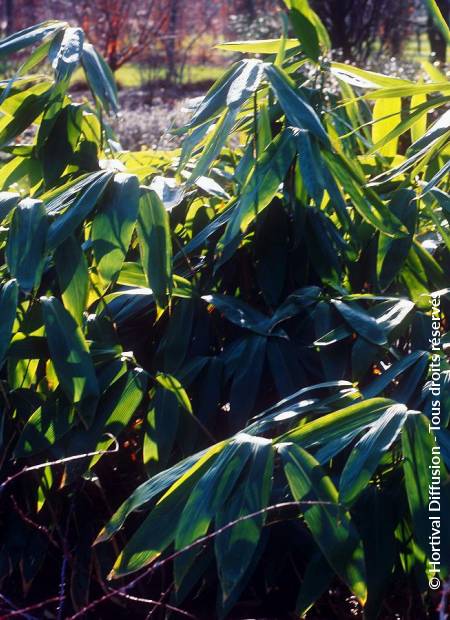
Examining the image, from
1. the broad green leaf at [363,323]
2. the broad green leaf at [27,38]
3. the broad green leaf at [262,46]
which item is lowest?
the broad green leaf at [363,323]

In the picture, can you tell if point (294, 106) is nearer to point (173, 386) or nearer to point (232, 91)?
point (232, 91)

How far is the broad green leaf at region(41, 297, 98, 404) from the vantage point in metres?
1.47

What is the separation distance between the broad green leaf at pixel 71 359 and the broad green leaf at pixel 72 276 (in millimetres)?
32

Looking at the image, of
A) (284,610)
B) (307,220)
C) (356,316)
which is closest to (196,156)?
(307,220)

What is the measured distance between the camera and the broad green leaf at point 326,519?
121 cm

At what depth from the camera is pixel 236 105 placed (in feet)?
4.86

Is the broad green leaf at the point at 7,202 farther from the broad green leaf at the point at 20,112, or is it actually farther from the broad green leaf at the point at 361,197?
the broad green leaf at the point at 361,197

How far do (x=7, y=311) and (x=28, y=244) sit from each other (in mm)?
115

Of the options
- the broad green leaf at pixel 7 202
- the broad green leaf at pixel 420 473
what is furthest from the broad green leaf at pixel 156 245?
the broad green leaf at pixel 420 473

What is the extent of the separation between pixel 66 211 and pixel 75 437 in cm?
39

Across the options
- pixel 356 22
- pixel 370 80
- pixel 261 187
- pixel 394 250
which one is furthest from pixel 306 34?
pixel 356 22

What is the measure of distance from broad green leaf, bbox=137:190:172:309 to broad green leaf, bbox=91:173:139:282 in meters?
0.05

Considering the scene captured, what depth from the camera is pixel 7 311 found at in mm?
1498

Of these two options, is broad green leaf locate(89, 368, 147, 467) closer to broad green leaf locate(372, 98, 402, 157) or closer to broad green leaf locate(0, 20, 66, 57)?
broad green leaf locate(0, 20, 66, 57)
